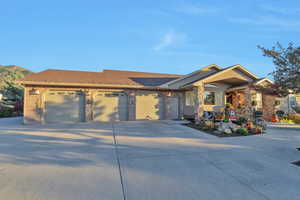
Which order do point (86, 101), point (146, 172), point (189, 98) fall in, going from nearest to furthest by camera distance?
point (146, 172)
point (86, 101)
point (189, 98)

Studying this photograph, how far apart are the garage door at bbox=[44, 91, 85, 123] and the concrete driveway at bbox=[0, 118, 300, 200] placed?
586 cm

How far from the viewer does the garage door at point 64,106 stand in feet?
34.5

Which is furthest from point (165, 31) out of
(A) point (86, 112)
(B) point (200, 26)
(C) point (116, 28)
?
(A) point (86, 112)

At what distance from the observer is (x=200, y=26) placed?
38.8 feet

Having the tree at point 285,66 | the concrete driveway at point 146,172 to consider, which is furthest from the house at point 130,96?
the concrete driveway at point 146,172

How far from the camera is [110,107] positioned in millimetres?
11430

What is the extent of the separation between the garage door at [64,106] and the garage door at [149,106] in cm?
442

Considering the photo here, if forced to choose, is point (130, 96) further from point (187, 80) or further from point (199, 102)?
point (199, 102)

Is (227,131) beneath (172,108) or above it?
beneath

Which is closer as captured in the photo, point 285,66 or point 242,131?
point 285,66

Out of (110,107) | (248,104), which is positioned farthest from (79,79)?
(248,104)

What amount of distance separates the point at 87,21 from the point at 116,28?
2.41 meters

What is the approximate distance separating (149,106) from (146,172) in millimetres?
9034

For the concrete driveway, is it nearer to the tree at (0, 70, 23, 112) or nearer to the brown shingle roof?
the brown shingle roof
